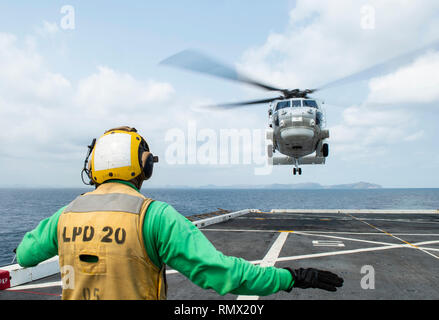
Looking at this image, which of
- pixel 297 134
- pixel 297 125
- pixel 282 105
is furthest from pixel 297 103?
pixel 297 134

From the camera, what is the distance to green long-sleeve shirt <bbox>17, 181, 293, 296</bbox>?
1834 millimetres

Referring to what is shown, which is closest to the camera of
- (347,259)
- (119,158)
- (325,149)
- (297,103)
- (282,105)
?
(119,158)

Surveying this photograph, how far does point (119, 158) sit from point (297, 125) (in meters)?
16.2

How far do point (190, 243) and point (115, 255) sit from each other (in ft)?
1.57

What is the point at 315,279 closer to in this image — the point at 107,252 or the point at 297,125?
the point at 107,252

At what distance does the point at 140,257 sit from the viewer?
74.9 inches

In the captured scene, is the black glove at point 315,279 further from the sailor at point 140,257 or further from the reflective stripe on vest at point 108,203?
the reflective stripe on vest at point 108,203

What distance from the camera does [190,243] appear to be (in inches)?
73.8

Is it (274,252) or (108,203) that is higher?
(108,203)

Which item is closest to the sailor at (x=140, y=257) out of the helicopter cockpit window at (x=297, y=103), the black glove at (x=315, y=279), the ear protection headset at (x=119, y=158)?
the black glove at (x=315, y=279)

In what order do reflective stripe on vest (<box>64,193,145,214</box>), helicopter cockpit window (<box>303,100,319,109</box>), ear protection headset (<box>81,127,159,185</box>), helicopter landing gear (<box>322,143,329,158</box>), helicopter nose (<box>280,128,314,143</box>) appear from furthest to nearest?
helicopter landing gear (<box>322,143,329,158</box>)
helicopter cockpit window (<box>303,100,319,109</box>)
helicopter nose (<box>280,128,314,143</box>)
ear protection headset (<box>81,127,159,185</box>)
reflective stripe on vest (<box>64,193,145,214</box>)

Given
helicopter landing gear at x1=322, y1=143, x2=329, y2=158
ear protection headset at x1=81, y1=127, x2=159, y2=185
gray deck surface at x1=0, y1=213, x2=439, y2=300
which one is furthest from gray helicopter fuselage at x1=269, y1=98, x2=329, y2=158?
ear protection headset at x1=81, y1=127, x2=159, y2=185

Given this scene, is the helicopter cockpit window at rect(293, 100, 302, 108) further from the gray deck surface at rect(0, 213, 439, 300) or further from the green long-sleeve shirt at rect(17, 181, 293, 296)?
the green long-sleeve shirt at rect(17, 181, 293, 296)
